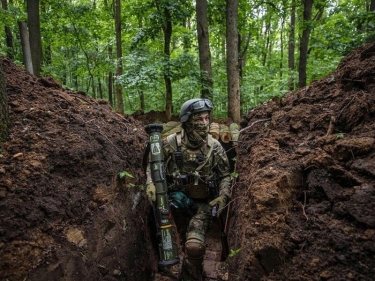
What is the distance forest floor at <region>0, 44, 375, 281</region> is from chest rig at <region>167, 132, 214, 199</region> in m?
0.55

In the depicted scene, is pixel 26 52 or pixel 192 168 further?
pixel 26 52

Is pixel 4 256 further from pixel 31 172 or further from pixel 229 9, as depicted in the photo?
pixel 229 9

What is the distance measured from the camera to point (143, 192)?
430 centimetres

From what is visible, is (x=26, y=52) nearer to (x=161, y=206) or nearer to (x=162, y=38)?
(x=162, y=38)

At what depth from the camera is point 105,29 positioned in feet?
41.6

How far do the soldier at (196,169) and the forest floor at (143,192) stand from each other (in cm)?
42

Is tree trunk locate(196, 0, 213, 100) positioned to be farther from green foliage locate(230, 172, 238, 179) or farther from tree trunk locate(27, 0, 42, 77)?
tree trunk locate(27, 0, 42, 77)

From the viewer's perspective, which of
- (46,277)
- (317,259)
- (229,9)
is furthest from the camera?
(229,9)

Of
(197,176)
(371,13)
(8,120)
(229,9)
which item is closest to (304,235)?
(197,176)

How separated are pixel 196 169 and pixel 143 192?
3.16 feet

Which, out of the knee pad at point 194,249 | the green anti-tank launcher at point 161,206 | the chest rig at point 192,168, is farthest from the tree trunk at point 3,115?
the knee pad at point 194,249

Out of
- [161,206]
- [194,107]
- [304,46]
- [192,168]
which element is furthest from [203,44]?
[161,206]

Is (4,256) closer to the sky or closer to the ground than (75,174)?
closer to the ground

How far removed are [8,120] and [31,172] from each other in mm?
859
